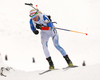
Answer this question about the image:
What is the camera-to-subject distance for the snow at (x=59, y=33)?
96.6 ft

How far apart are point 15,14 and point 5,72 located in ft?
145

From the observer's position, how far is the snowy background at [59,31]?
30.8m

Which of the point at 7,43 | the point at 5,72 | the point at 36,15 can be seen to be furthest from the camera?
the point at 7,43

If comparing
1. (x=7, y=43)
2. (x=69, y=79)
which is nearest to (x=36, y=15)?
(x=69, y=79)

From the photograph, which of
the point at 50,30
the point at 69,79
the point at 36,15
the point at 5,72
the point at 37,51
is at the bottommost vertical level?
the point at 37,51

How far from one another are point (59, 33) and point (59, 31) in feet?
3.01

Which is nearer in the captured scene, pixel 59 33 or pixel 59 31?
pixel 59 33

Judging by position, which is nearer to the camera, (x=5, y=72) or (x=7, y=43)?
(x=5, y=72)

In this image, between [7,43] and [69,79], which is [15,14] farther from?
[69,79]

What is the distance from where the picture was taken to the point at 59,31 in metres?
44.5

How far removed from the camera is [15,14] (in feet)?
172

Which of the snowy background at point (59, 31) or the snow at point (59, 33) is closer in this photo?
the snow at point (59, 33)

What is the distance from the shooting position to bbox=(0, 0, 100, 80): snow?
96.6 ft

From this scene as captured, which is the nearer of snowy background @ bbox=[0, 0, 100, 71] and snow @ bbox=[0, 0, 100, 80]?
snow @ bbox=[0, 0, 100, 80]
